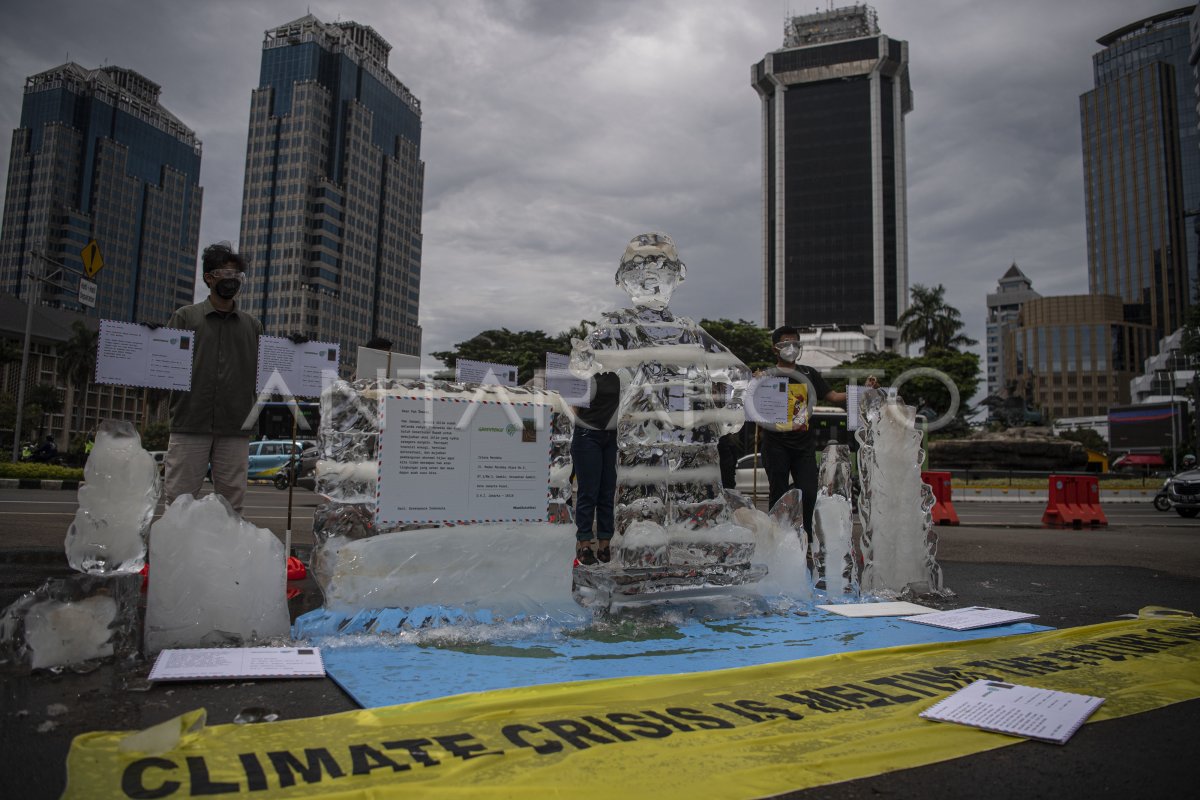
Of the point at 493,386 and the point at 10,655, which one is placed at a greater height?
the point at 493,386

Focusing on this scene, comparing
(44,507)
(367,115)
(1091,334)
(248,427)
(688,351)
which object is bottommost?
(44,507)

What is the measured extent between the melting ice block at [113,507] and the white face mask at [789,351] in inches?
161

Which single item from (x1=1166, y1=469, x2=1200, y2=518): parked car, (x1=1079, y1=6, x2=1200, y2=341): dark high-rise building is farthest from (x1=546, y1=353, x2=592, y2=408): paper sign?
(x1=1079, y1=6, x2=1200, y2=341): dark high-rise building

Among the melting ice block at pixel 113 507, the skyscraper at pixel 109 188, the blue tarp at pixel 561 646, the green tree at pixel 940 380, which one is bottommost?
the blue tarp at pixel 561 646

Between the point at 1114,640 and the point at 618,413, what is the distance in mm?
2548

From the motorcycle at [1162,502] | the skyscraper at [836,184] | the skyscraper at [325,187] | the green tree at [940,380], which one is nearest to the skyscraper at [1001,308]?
the skyscraper at [836,184]

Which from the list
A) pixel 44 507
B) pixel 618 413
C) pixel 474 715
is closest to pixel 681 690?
pixel 474 715

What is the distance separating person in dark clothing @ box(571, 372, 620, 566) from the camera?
4043 mm

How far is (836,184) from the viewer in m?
110

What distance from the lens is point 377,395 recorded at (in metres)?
3.60

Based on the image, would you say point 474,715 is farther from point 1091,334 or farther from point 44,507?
point 1091,334

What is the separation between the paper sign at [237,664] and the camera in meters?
2.58

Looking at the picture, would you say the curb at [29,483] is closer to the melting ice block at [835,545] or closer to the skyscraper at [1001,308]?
the melting ice block at [835,545]

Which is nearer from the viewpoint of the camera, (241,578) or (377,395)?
(241,578)
